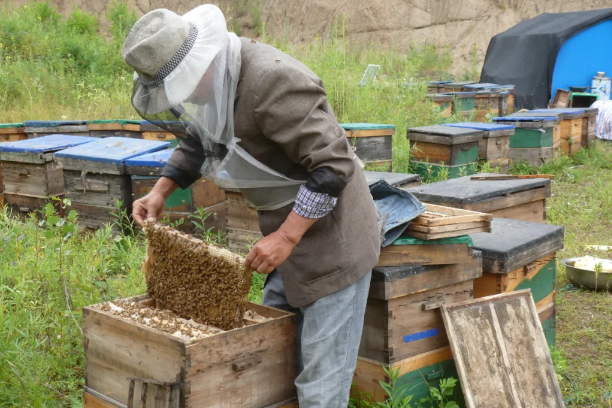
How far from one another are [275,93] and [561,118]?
7300 millimetres

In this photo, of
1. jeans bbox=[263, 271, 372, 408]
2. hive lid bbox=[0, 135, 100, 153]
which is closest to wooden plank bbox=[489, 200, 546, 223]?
jeans bbox=[263, 271, 372, 408]

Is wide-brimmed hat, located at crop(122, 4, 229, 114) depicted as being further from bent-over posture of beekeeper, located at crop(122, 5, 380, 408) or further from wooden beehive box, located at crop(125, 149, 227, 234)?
wooden beehive box, located at crop(125, 149, 227, 234)

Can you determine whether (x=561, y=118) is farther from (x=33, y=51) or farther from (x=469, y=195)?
(x=33, y=51)

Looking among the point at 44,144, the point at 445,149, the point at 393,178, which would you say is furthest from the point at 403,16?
the point at 393,178

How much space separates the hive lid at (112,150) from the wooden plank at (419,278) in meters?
2.58

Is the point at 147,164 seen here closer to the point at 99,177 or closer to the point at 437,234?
the point at 99,177

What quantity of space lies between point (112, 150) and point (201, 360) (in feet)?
10.1

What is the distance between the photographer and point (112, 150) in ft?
15.4

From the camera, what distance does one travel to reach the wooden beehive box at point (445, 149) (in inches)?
250

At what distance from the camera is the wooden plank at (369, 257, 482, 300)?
2.47 metres

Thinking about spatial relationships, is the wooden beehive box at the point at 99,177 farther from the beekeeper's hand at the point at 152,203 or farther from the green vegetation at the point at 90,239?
the beekeeper's hand at the point at 152,203

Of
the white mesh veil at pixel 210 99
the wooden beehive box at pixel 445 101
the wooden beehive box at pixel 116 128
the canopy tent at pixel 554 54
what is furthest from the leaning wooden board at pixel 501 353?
the canopy tent at pixel 554 54

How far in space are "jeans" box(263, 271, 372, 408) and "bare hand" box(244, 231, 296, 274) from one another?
0.25 m

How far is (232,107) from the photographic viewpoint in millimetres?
1963
